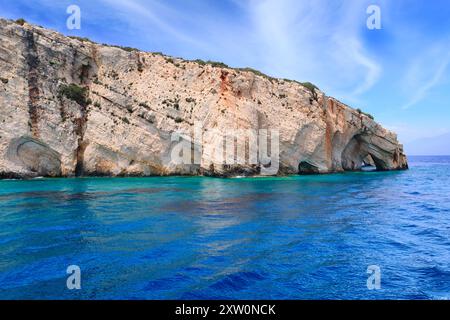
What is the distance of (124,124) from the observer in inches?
1528

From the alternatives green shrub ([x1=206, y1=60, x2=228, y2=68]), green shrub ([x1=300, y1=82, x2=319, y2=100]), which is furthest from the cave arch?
green shrub ([x1=206, y1=60, x2=228, y2=68])

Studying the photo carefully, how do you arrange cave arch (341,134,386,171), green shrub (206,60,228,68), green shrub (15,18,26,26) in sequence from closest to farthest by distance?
green shrub (15,18,26,26)
green shrub (206,60,228,68)
cave arch (341,134,386,171)

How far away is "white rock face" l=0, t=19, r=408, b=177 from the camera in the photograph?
35.0 m

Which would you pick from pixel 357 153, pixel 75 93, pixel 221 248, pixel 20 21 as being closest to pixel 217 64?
pixel 75 93

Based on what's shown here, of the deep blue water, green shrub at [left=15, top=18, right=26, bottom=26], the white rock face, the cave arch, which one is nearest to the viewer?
the deep blue water

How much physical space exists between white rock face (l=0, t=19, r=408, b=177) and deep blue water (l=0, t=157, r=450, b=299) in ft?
52.0

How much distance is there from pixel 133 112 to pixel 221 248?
31630 millimetres

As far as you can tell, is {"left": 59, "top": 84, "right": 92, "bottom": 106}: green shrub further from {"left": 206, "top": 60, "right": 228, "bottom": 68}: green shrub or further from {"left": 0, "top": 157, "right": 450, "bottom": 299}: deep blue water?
{"left": 0, "top": 157, "right": 450, "bottom": 299}: deep blue water

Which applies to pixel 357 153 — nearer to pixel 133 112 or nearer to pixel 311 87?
pixel 311 87

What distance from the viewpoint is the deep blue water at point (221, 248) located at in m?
7.94

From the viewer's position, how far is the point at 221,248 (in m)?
11.2

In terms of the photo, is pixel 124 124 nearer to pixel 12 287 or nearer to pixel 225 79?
pixel 225 79
